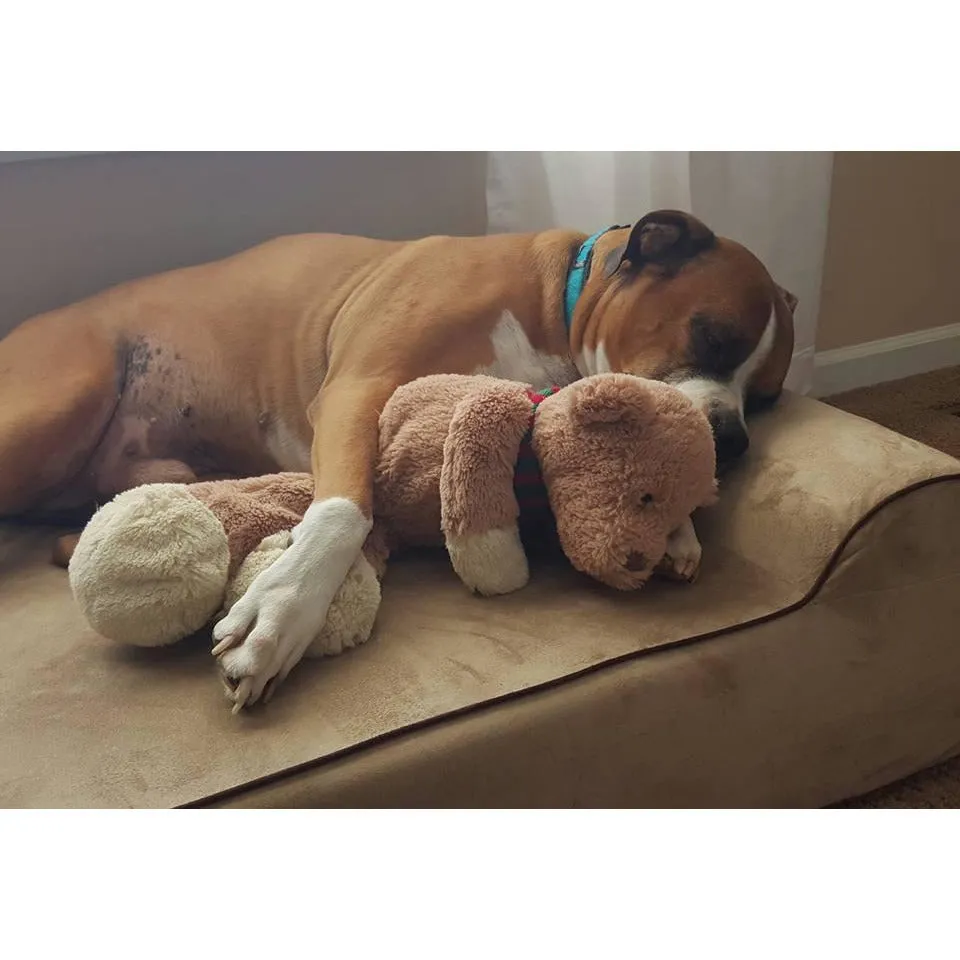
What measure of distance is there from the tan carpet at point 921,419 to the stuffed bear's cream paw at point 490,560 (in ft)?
1.85

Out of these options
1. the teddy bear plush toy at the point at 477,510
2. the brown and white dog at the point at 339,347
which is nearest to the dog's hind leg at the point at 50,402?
the brown and white dog at the point at 339,347

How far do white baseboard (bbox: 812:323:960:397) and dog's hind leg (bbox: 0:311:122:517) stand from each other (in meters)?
1.25

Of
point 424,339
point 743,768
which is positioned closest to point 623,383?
point 424,339

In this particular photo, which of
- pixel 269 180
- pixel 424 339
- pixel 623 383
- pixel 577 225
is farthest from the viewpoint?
pixel 577 225

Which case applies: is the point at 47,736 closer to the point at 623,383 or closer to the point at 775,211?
the point at 623,383

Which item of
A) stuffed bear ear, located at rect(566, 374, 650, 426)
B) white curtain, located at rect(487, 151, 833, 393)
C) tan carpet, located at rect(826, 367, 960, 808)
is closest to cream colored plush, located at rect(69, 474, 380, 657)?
stuffed bear ear, located at rect(566, 374, 650, 426)

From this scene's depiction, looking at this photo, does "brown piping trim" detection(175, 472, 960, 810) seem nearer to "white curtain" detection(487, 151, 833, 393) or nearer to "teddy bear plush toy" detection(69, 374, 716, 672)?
"teddy bear plush toy" detection(69, 374, 716, 672)

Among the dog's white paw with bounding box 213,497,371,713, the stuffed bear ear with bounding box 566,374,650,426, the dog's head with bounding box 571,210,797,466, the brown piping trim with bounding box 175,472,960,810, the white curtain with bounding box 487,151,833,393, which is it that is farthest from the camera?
the white curtain with bounding box 487,151,833,393

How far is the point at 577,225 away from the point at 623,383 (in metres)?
0.70

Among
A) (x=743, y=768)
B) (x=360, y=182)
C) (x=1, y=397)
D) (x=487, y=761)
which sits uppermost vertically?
(x=360, y=182)

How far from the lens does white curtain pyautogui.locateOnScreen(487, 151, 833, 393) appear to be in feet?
5.90

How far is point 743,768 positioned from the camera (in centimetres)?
134

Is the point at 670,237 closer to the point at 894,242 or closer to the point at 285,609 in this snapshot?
the point at 894,242

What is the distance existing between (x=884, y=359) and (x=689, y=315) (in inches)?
17.2
